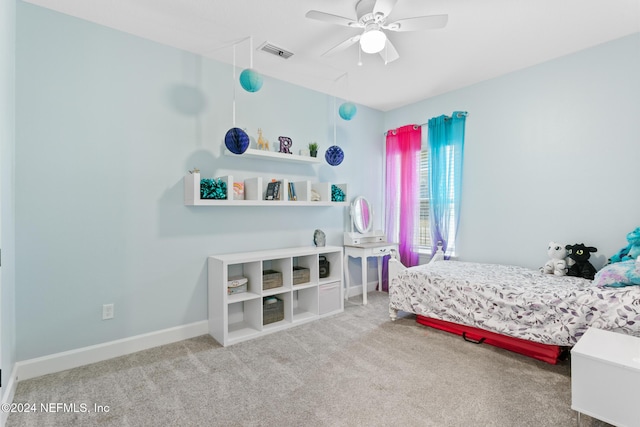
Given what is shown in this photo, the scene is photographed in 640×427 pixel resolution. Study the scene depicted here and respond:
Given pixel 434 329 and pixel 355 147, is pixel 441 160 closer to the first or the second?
pixel 355 147

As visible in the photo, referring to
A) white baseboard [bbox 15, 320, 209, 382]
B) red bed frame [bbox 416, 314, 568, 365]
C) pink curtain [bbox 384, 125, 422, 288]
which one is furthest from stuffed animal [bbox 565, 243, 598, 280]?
white baseboard [bbox 15, 320, 209, 382]

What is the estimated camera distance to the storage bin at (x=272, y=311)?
299cm

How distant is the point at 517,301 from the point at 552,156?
158 centimetres

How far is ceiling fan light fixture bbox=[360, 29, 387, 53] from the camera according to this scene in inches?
82.4

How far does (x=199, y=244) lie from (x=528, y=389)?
2724 mm

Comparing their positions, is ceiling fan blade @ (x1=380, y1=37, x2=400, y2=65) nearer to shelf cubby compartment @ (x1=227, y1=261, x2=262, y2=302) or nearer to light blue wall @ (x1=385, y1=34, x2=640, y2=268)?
light blue wall @ (x1=385, y1=34, x2=640, y2=268)

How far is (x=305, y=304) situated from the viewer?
3461mm

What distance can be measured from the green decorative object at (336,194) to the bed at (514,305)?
1.07m

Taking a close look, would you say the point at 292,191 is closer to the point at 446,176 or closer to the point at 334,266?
the point at 334,266

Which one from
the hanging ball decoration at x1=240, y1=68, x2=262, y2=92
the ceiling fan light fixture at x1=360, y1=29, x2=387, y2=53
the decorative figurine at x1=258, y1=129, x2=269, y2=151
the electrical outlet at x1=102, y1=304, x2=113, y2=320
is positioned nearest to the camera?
the ceiling fan light fixture at x1=360, y1=29, x2=387, y2=53

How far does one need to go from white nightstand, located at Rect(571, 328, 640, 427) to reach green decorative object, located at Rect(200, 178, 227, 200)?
2.64 m

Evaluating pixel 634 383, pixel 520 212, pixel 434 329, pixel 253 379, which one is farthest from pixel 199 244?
pixel 520 212

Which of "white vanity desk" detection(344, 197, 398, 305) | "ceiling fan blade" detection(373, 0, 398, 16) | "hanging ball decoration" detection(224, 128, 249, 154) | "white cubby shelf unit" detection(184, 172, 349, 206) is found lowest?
"white vanity desk" detection(344, 197, 398, 305)

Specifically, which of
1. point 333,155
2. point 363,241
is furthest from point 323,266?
point 333,155
